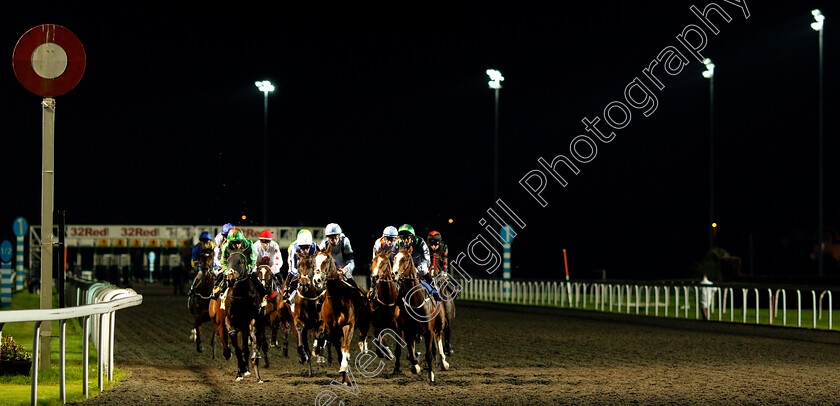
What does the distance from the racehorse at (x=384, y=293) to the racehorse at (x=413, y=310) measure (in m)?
0.09

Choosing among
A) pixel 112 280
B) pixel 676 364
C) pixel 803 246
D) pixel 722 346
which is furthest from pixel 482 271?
pixel 676 364

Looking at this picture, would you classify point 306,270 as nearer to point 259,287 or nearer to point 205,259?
point 259,287

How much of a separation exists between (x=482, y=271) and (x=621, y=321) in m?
23.3

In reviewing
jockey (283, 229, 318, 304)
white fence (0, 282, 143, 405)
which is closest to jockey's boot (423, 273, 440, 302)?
jockey (283, 229, 318, 304)

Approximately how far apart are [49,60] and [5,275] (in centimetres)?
1779

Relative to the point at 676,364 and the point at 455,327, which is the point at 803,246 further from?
the point at 676,364

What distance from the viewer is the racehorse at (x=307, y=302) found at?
11102mm

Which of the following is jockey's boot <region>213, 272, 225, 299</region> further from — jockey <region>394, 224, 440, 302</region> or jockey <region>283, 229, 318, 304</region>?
jockey <region>394, 224, 440, 302</region>

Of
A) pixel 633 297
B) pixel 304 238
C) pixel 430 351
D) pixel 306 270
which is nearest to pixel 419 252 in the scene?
pixel 304 238

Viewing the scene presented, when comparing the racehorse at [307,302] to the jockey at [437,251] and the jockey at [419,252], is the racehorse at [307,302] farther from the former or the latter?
the jockey at [437,251]

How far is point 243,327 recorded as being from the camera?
37.0ft

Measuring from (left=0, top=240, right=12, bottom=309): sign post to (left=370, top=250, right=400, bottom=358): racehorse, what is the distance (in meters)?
16.7

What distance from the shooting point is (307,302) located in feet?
39.0

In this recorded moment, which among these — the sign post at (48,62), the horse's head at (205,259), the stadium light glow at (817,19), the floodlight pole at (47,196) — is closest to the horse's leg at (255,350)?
the floodlight pole at (47,196)
